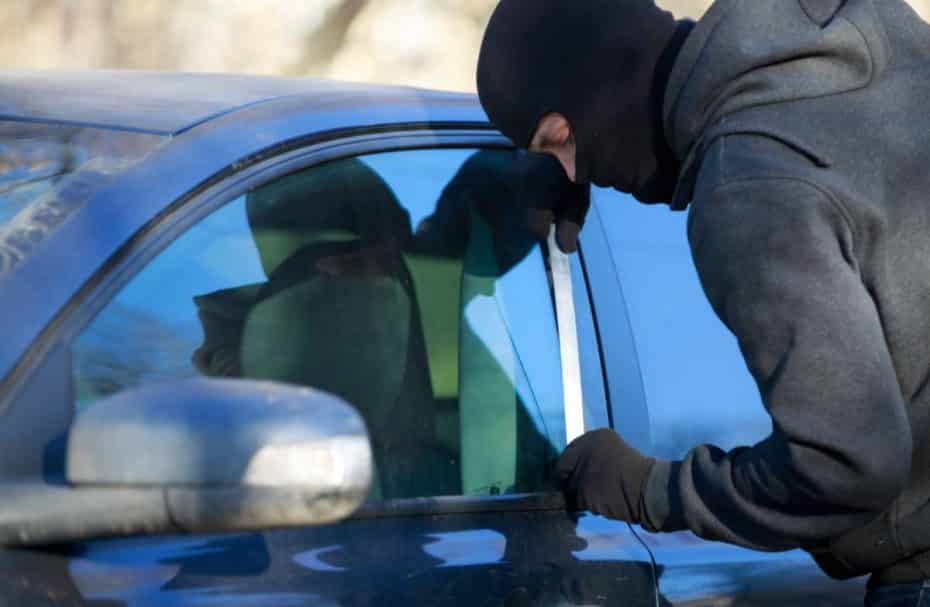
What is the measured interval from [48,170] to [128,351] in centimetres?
26

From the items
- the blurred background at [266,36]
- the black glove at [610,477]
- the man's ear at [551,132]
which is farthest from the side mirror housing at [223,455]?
the blurred background at [266,36]

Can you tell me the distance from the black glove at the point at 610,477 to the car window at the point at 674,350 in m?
0.14

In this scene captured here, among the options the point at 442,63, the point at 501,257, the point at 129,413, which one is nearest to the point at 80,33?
the point at 442,63

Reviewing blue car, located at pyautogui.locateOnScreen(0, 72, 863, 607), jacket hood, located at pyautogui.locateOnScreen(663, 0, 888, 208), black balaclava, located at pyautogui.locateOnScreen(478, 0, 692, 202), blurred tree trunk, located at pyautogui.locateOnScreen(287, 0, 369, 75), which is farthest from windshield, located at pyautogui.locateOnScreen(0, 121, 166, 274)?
blurred tree trunk, located at pyautogui.locateOnScreen(287, 0, 369, 75)

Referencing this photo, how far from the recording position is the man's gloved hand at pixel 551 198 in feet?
7.73

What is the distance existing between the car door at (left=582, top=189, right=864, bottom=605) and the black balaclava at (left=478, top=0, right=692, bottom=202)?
220 millimetres

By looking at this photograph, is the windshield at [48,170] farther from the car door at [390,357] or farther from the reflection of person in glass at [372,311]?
the reflection of person in glass at [372,311]

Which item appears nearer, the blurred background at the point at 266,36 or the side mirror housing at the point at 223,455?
Result: the side mirror housing at the point at 223,455

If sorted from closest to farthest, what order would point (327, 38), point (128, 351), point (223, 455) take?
point (223, 455)
point (128, 351)
point (327, 38)

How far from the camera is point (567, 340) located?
2279mm

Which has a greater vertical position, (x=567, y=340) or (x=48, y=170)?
(x=48, y=170)

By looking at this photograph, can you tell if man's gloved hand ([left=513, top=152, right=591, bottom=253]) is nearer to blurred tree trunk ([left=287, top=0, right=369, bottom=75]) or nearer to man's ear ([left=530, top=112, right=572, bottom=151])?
man's ear ([left=530, top=112, right=572, bottom=151])

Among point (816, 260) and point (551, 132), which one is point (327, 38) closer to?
point (551, 132)

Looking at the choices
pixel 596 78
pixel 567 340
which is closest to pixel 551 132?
pixel 596 78
